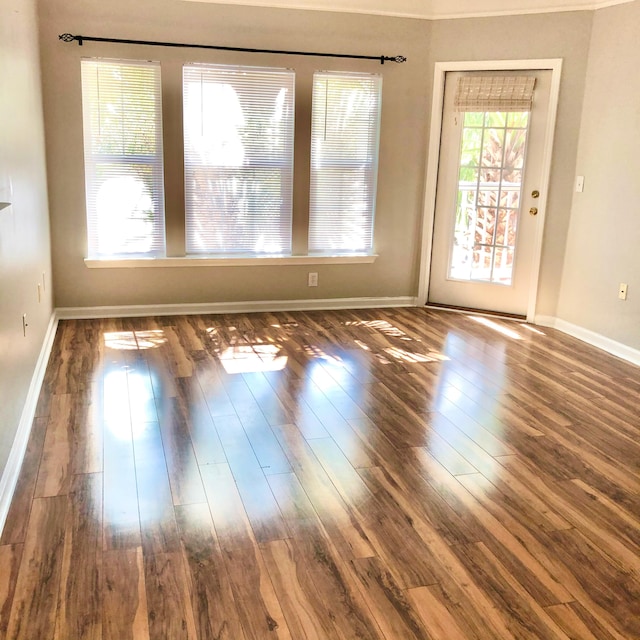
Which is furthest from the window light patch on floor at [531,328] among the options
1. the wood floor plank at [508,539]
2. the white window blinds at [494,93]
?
the wood floor plank at [508,539]

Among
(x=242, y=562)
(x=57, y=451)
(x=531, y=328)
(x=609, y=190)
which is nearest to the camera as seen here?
(x=242, y=562)

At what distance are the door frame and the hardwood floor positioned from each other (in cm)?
118

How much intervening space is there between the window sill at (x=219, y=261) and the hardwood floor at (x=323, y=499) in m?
0.84

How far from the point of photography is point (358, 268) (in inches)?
228

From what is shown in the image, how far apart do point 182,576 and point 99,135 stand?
3739 mm

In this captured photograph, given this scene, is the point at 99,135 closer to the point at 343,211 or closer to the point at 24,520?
the point at 343,211

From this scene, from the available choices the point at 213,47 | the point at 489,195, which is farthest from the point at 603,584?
the point at 213,47

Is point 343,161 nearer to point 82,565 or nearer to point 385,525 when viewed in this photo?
point 385,525

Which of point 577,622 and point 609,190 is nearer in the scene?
point 577,622

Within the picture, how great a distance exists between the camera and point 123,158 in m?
5.03

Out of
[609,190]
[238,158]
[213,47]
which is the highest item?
[213,47]

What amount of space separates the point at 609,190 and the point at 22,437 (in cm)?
408

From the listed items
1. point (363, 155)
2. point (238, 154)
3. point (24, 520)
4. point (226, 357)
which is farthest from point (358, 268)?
point (24, 520)

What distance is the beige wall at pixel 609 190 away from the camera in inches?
180
